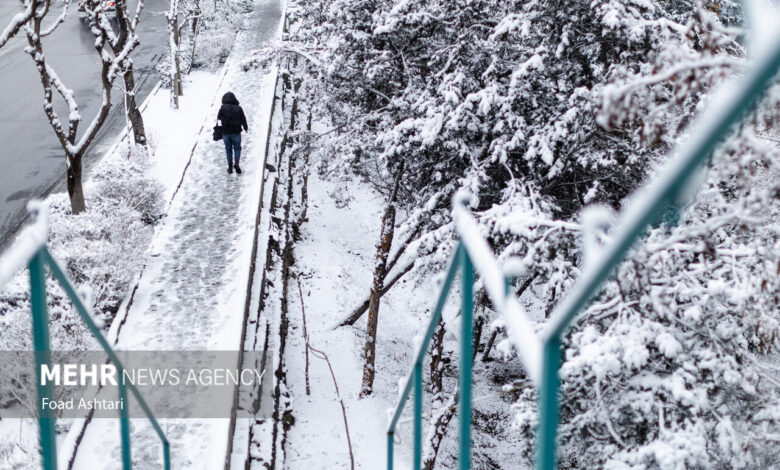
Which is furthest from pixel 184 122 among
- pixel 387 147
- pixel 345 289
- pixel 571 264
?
pixel 571 264

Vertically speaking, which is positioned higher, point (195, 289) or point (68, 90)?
point (68, 90)

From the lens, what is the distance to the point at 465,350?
6.88 ft

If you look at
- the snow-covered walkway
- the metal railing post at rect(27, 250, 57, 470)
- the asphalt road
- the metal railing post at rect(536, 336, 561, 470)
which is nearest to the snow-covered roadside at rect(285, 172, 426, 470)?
the snow-covered walkway

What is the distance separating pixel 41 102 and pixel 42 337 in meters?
19.9

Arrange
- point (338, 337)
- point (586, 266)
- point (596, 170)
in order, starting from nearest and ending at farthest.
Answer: point (586, 266) < point (596, 170) < point (338, 337)

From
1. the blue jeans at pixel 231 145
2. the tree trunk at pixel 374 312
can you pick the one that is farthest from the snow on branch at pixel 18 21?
the tree trunk at pixel 374 312

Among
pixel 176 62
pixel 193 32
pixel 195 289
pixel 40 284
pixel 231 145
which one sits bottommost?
pixel 40 284

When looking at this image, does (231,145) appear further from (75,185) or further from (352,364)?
(352,364)

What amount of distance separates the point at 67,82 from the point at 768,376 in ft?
68.1

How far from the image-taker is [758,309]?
5.32 m

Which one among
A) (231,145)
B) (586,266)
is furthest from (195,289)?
(586,266)

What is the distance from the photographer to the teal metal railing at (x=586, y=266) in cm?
86

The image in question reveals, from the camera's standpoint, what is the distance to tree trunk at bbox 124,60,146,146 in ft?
50.7

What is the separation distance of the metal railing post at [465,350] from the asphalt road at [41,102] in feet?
42.2
